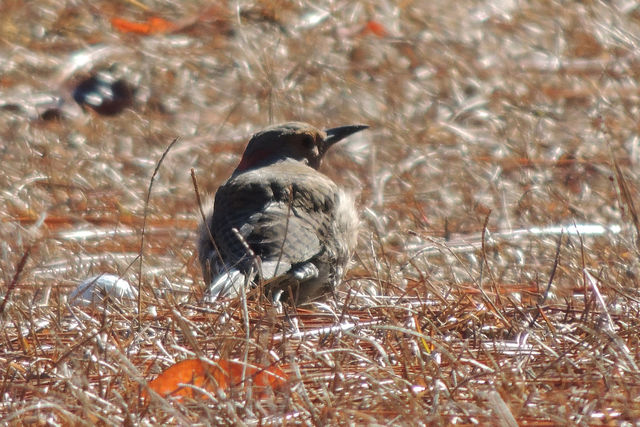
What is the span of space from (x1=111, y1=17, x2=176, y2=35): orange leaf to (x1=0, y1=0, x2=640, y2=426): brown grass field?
4 cm

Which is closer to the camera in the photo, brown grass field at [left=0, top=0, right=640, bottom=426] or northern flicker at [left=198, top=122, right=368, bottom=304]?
brown grass field at [left=0, top=0, right=640, bottom=426]

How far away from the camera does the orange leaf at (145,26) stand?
10227 mm

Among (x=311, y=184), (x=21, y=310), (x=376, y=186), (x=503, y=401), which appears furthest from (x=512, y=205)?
(x=503, y=401)

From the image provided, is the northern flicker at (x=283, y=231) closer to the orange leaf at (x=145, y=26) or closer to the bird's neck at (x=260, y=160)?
the bird's neck at (x=260, y=160)

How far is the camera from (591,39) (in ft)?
33.9

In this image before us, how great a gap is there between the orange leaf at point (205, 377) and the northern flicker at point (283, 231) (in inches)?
46.0

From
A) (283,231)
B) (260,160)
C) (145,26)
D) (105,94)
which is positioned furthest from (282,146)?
(145,26)

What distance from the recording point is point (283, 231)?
16.3ft

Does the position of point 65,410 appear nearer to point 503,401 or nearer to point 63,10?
point 503,401

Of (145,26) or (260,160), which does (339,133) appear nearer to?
(260,160)

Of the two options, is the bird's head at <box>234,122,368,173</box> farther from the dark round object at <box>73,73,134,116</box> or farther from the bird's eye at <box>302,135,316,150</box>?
the dark round object at <box>73,73,134,116</box>

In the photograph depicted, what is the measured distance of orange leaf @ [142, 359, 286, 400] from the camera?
3031mm

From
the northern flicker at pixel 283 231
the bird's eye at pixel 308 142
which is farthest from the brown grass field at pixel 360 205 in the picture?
the bird's eye at pixel 308 142

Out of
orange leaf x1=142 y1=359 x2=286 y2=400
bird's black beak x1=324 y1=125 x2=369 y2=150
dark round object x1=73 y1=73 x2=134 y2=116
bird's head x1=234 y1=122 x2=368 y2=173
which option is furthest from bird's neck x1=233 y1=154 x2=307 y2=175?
dark round object x1=73 y1=73 x2=134 y2=116
